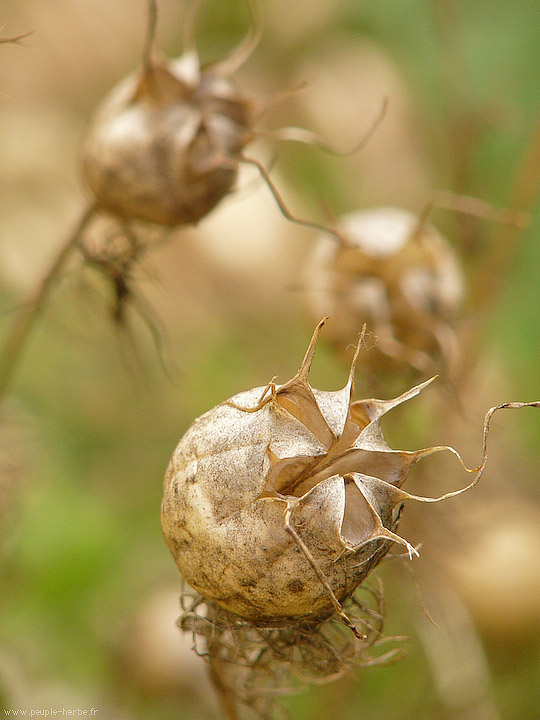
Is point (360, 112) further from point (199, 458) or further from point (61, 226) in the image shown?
point (199, 458)

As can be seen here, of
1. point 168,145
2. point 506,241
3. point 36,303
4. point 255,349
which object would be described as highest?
point 168,145

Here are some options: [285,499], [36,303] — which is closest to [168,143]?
[36,303]

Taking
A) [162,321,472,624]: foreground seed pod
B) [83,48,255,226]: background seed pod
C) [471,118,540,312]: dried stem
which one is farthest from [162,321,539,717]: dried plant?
[471,118,540,312]: dried stem

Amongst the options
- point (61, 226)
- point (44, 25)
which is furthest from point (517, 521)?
point (44, 25)

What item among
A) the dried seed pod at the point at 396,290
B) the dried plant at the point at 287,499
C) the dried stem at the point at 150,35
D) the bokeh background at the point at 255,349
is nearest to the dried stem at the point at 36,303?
the bokeh background at the point at 255,349

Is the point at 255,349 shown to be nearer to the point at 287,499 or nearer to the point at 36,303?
the point at 36,303

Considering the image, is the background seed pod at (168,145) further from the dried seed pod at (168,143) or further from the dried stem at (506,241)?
the dried stem at (506,241)
